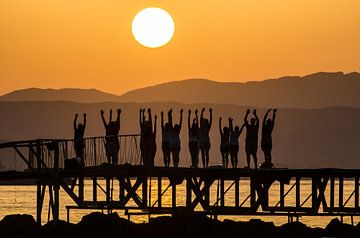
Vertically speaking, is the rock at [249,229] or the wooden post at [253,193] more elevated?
the wooden post at [253,193]

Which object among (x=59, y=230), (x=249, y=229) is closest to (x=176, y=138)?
(x=249, y=229)

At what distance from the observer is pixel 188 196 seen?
6106cm

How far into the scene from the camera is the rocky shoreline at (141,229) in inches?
1975

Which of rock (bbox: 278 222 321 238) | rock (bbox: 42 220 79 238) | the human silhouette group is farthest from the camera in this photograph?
rock (bbox: 278 222 321 238)

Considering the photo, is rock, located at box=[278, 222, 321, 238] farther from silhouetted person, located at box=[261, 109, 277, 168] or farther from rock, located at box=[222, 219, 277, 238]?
silhouetted person, located at box=[261, 109, 277, 168]

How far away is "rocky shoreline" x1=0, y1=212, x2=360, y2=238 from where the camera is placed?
50.2 metres

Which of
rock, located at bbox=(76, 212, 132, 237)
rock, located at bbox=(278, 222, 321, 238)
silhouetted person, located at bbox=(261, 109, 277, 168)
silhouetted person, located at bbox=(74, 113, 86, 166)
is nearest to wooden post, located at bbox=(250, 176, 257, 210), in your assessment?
rock, located at bbox=(278, 222, 321, 238)

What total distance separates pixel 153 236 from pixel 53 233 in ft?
13.0

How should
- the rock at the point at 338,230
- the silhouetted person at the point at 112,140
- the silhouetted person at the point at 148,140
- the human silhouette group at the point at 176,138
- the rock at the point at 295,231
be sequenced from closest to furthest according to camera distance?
1. the silhouetted person at the point at 148,140
2. the human silhouette group at the point at 176,138
3. the silhouetted person at the point at 112,140
4. the rock at the point at 295,231
5. the rock at the point at 338,230

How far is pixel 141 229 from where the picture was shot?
171 ft

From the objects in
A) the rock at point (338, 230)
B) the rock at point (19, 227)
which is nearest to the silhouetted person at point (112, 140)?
the rock at point (19, 227)

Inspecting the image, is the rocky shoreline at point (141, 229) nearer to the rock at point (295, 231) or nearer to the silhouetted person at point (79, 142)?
the rock at point (295, 231)

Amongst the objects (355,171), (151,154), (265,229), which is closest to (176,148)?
(151,154)

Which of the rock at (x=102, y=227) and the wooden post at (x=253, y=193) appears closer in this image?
the rock at (x=102, y=227)
